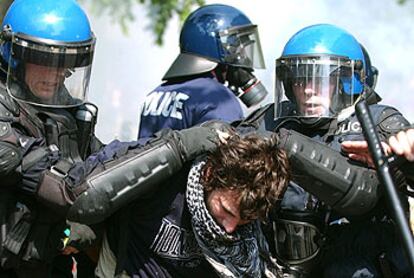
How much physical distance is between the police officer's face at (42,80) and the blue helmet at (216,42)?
1.53 metres

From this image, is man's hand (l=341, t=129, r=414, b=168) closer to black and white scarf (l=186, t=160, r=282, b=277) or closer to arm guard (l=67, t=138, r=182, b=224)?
black and white scarf (l=186, t=160, r=282, b=277)

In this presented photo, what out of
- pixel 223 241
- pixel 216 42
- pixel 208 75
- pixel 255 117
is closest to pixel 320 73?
pixel 255 117

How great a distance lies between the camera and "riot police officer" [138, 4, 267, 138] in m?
4.77

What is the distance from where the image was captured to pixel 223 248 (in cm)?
317

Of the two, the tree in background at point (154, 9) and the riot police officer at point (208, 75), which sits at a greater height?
the riot police officer at point (208, 75)

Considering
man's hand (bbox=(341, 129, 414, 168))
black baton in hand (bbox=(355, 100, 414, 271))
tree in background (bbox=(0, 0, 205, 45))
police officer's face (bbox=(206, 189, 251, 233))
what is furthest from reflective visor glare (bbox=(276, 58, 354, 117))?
tree in background (bbox=(0, 0, 205, 45))

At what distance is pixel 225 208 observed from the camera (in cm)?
306

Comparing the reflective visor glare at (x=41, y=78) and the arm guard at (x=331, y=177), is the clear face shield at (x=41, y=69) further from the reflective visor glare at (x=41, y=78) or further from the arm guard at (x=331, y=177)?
the arm guard at (x=331, y=177)

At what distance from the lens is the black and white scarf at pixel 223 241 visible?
10.2ft

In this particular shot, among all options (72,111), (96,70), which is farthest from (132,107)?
(72,111)

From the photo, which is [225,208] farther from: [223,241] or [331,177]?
[331,177]

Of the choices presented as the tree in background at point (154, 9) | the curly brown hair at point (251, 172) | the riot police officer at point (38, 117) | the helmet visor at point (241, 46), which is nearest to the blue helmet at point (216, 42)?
the helmet visor at point (241, 46)

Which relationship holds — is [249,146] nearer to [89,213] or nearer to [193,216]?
[193,216]

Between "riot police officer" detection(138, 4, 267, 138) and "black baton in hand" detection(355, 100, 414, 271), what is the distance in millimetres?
1932
